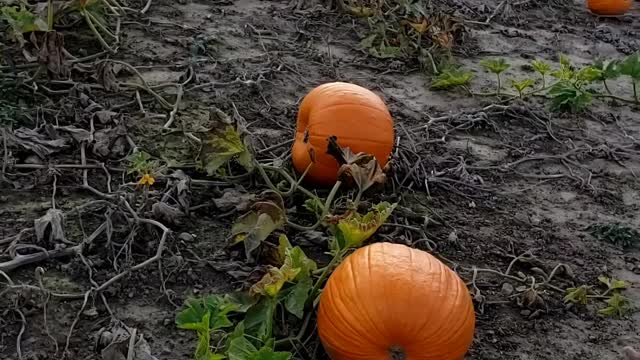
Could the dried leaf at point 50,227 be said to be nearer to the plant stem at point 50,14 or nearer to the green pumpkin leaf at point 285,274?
the green pumpkin leaf at point 285,274

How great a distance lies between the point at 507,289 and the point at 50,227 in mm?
1769

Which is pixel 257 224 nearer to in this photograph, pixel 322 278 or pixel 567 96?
pixel 322 278

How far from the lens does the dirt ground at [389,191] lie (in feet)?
9.37

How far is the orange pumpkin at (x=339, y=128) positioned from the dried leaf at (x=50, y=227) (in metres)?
1.05

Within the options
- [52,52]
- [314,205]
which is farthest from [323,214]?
[52,52]

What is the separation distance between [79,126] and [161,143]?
403 mm

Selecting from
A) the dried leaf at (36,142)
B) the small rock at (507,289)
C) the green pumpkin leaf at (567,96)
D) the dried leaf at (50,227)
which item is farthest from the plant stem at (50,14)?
the green pumpkin leaf at (567,96)

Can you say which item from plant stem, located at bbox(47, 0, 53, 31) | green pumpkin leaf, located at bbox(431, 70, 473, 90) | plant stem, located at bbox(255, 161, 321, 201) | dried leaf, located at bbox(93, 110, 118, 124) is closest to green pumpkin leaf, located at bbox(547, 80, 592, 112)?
green pumpkin leaf, located at bbox(431, 70, 473, 90)

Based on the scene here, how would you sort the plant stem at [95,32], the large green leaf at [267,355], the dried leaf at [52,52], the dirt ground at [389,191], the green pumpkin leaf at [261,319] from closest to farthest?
the large green leaf at [267,355] → the green pumpkin leaf at [261,319] → the dirt ground at [389,191] → the dried leaf at [52,52] → the plant stem at [95,32]

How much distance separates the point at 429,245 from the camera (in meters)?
3.35

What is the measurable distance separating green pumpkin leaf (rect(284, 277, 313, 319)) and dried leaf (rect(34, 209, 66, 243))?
0.93 metres

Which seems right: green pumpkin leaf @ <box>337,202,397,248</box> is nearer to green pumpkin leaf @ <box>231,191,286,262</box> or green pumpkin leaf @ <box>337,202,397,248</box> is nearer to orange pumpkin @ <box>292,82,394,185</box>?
green pumpkin leaf @ <box>231,191,286,262</box>

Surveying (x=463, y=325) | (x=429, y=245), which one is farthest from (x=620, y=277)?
(x=463, y=325)

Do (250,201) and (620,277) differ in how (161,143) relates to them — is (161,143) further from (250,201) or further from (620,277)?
(620,277)
